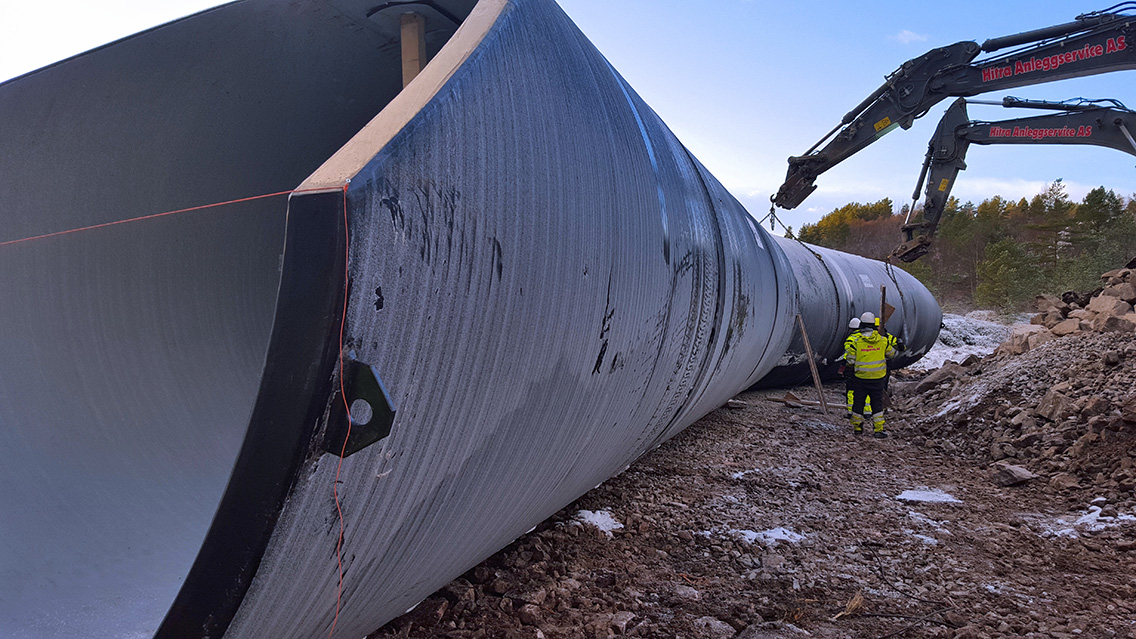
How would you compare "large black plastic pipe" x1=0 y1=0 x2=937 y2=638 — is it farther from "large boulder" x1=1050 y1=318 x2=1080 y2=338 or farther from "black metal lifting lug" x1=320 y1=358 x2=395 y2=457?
"large boulder" x1=1050 y1=318 x2=1080 y2=338

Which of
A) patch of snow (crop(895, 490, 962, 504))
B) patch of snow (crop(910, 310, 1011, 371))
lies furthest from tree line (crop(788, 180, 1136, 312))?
patch of snow (crop(895, 490, 962, 504))

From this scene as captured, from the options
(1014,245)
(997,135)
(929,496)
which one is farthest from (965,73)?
(1014,245)

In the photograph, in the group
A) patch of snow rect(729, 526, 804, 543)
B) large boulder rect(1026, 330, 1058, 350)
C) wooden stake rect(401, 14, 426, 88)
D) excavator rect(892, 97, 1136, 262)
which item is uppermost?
excavator rect(892, 97, 1136, 262)

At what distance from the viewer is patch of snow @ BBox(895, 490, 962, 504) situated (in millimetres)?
3893

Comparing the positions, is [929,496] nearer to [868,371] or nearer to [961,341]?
[868,371]

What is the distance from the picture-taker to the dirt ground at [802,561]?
7.27ft

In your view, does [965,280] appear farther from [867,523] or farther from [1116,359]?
[867,523]

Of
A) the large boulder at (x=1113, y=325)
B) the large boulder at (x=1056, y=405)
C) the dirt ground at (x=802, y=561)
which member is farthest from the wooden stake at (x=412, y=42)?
the large boulder at (x=1113, y=325)

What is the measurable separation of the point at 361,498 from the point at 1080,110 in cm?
1066

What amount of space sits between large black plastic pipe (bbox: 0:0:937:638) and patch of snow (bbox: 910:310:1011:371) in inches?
436

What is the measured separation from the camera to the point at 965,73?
8.49m

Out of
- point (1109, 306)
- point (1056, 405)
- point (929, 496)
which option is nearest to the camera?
point (929, 496)

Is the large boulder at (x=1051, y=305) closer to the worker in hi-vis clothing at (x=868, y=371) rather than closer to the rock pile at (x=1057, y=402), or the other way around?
the rock pile at (x=1057, y=402)

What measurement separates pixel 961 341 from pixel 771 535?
663 inches
